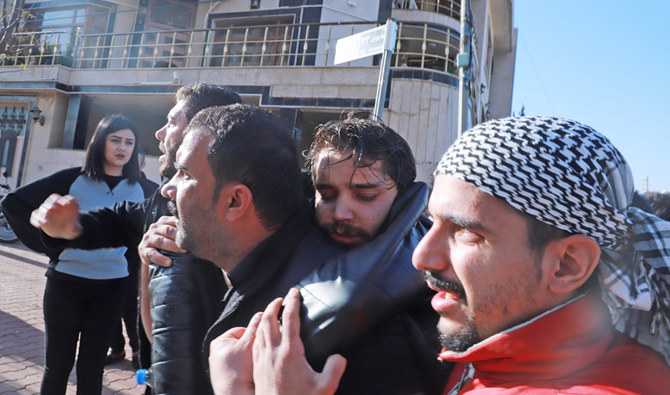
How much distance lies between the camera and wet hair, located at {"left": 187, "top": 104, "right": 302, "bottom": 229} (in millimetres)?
1394

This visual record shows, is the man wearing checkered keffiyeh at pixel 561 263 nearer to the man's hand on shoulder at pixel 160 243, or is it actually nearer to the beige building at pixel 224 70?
the man's hand on shoulder at pixel 160 243

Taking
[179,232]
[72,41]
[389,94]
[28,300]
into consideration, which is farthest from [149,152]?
[179,232]

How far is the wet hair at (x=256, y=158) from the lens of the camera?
139 centimetres

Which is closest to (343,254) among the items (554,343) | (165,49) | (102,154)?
(554,343)

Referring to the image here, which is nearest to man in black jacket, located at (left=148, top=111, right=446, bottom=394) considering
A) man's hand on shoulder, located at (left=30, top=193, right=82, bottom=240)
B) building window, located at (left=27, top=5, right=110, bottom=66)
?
man's hand on shoulder, located at (left=30, top=193, right=82, bottom=240)

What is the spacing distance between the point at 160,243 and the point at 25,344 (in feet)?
12.9

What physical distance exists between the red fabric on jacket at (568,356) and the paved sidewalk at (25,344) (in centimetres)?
346

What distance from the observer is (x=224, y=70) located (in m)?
12.1

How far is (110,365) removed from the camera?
163 inches

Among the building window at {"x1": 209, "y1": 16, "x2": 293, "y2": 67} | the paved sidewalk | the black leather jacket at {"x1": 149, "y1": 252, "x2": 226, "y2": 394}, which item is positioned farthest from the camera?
the building window at {"x1": 209, "y1": 16, "x2": 293, "y2": 67}

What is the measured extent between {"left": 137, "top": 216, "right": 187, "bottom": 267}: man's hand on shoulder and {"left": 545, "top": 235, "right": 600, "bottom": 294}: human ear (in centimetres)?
111

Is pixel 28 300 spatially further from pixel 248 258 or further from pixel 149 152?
pixel 149 152

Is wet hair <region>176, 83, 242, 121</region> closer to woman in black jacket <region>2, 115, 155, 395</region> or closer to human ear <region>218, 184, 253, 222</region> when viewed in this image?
human ear <region>218, 184, 253, 222</region>

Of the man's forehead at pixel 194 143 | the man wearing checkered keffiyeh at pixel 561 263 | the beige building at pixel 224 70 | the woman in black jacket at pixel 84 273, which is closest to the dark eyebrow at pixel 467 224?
the man wearing checkered keffiyeh at pixel 561 263
